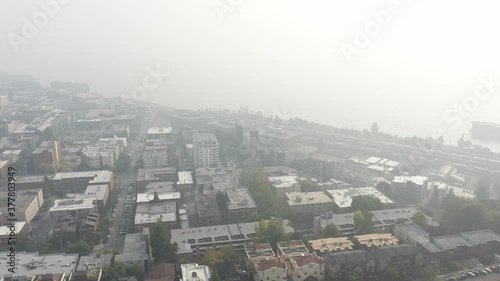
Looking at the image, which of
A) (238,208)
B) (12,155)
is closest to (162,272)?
(238,208)

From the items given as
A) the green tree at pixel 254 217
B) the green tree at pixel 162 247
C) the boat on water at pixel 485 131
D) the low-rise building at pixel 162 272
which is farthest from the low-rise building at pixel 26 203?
the boat on water at pixel 485 131

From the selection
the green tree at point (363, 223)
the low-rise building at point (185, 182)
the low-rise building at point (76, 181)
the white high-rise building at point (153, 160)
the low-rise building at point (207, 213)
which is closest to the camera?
the green tree at point (363, 223)

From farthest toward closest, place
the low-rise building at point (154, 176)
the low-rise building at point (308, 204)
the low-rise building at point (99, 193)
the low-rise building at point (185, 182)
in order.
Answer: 1. the low-rise building at point (154, 176)
2. the low-rise building at point (185, 182)
3. the low-rise building at point (99, 193)
4. the low-rise building at point (308, 204)

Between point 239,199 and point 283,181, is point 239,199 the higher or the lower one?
the lower one

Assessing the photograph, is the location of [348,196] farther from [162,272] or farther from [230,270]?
[162,272]

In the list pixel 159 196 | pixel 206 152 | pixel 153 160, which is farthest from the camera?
pixel 206 152

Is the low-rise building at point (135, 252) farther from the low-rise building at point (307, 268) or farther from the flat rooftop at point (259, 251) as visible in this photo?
the low-rise building at point (307, 268)

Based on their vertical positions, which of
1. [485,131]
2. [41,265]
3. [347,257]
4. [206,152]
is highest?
[485,131]

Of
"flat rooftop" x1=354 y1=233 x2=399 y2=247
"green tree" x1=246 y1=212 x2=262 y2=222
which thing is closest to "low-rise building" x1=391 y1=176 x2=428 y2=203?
"flat rooftop" x1=354 y1=233 x2=399 y2=247
